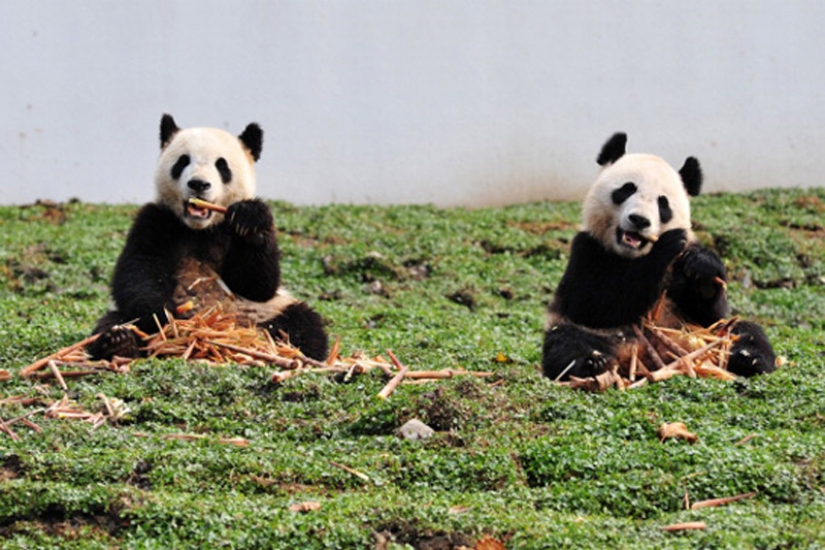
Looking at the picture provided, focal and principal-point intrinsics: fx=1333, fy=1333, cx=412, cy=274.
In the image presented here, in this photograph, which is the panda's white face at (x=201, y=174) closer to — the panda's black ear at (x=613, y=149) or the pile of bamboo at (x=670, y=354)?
the panda's black ear at (x=613, y=149)

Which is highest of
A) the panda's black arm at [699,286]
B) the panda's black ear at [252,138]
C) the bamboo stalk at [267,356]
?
the panda's black ear at [252,138]

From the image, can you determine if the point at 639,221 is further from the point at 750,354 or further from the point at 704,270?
the point at 750,354

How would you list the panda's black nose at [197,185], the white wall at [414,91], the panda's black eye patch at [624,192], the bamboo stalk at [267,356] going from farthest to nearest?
the white wall at [414,91]
the panda's black nose at [197,185]
the panda's black eye patch at [624,192]
the bamboo stalk at [267,356]

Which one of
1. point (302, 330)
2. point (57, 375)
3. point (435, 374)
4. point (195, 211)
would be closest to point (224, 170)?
point (195, 211)

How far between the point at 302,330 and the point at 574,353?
6.11ft

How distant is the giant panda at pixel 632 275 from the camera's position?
784cm

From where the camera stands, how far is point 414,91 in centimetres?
1586

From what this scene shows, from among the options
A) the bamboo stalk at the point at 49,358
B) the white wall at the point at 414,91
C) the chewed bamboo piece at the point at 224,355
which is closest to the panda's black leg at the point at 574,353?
the chewed bamboo piece at the point at 224,355

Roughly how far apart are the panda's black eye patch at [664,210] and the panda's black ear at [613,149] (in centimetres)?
63

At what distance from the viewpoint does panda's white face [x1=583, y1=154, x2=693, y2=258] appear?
26.3 feet

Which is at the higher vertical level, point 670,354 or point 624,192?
point 624,192

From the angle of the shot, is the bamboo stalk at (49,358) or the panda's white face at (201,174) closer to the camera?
the bamboo stalk at (49,358)

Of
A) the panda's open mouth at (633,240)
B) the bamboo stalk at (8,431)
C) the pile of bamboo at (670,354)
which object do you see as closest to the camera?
the bamboo stalk at (8,431)

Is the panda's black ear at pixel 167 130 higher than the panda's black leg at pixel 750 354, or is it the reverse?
the panda's black ear at pixel 167 130
